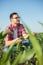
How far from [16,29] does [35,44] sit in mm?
826

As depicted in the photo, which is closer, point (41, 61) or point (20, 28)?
point (41, 61)

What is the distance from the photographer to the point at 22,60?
0.89 ft

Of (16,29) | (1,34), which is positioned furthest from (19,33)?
(1,34)

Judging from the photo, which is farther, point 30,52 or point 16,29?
point 16,29

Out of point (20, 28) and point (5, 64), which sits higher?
point (20, 28)

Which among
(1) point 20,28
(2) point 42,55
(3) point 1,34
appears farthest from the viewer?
(1) point 20,28

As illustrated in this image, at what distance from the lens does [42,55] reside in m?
0.23

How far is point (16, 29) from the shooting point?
3.50 feet

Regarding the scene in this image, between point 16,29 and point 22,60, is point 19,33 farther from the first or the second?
point 22,60

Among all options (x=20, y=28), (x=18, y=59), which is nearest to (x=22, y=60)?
(x=18, y=59)

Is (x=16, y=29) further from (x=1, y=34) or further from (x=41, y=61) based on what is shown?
(x=41, y=61)

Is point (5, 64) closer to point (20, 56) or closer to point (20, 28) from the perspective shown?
point (20, 56)

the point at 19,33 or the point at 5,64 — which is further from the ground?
the point at 19,33

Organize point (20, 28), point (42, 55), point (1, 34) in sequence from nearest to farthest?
1. point (42, 55)
2. point (1, 34)
3. point (20, 28)
